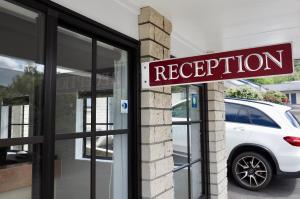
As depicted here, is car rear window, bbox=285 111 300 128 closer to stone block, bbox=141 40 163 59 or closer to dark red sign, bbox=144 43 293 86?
stone block, bbox=141 40 163 59

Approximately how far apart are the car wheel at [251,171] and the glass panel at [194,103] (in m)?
2.18

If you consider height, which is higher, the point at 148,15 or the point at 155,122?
the point at 148,15

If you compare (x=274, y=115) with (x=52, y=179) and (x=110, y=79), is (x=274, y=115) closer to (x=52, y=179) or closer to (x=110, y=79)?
(x=110, y=79)

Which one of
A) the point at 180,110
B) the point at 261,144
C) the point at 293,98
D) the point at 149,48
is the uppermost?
the point at 293,98

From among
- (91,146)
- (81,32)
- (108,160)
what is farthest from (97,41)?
(108,160)

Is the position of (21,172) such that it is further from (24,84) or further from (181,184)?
(181,184)

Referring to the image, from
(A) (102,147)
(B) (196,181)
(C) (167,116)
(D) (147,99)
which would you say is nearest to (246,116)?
(B) (196,181)

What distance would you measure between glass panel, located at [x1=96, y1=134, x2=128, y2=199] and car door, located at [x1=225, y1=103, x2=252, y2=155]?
12.4 feet

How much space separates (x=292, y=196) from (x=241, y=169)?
3.08 feet

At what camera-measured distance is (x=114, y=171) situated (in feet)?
7.07

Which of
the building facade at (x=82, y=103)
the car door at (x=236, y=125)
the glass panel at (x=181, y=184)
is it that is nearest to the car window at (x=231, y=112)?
the car door at (x=236, y=125)

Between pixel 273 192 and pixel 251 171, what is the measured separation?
495 mm

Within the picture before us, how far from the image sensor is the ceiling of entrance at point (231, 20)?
2311 mm

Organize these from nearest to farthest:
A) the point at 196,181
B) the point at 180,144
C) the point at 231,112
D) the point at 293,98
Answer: the point at 180,144
the point at 196,181
the point at 231,112
the point at 293,98
